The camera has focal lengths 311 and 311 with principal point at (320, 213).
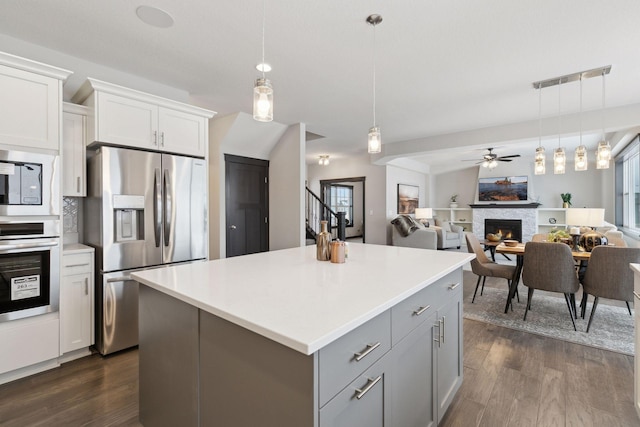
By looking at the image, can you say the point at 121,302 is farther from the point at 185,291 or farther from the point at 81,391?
the point at 185,291

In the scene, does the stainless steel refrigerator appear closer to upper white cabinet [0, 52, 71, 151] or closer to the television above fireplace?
upper white cabinet [0, 52, 71, 151]

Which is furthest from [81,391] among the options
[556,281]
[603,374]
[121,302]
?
[556,281]

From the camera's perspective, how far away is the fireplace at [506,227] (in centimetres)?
883

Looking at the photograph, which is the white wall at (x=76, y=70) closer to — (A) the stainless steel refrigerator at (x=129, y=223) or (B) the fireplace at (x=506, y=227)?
(A) the stainless steel refrigerator at (x=129, y=223)

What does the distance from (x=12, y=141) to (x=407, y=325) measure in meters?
2.87

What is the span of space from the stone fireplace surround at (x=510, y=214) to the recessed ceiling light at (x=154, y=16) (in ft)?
30.9

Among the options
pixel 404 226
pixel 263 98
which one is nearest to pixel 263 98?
pixel 263 98

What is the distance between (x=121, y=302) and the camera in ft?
8.87

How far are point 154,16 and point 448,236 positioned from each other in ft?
25.6

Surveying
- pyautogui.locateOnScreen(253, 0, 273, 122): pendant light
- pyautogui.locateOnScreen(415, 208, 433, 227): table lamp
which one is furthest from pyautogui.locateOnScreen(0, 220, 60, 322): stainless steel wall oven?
pyautogui.locateOnScreen(415, 208, 433, 227): table lamp

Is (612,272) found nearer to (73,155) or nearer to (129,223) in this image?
(129,223)

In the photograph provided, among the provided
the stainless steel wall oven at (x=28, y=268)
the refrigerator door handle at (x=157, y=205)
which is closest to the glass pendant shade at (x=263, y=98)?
the refrigerator door handle at (x=157, y=205)

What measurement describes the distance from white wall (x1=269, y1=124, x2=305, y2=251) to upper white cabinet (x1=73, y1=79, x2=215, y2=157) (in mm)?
1994

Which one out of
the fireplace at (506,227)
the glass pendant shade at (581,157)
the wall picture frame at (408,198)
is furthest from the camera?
the fireplace at (506,227)
